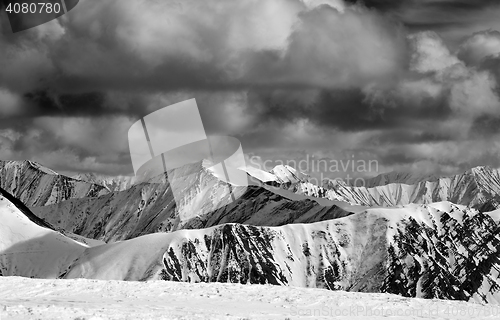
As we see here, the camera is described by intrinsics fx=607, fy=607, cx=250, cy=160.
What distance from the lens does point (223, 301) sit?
4166 cm

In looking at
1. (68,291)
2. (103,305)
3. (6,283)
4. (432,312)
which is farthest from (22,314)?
(432,312)

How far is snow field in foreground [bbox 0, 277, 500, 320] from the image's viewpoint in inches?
1398

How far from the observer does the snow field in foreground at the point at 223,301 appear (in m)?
35.5

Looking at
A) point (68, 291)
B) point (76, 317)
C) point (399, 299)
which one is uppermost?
point (76, 317)

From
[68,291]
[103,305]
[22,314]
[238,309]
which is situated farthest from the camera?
[68,291]

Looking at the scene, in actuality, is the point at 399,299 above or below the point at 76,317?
below

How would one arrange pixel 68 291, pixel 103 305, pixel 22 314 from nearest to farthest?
pixel 22 314
pixel 103 305
pixel 68 291

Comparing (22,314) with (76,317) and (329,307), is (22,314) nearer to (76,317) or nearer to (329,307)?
(76,317)

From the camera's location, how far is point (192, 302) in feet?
133

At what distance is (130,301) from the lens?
39.1m

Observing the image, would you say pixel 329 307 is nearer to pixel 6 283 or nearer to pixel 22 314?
pixel 22 314

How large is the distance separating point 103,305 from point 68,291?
845cm

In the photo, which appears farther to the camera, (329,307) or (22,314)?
(329,307)

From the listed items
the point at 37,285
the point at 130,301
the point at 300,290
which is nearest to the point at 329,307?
the point at 300,290
